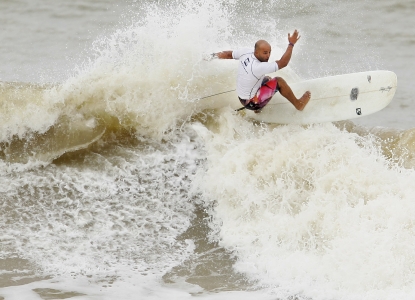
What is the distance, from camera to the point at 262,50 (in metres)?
7.58

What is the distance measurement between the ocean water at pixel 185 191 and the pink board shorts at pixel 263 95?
1.27ft

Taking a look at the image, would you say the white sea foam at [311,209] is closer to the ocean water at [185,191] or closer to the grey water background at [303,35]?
the ocean water at [185,191]

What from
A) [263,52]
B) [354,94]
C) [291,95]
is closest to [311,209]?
[291,95]

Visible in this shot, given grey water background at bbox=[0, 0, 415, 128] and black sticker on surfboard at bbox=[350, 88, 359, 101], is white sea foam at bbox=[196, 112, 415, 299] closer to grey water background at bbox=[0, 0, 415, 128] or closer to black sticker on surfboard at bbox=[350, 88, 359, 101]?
black sticker on surfboard at bbox=[350, 88, 359, 101]

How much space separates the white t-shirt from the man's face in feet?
0.21

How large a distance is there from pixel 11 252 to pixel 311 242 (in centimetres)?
329

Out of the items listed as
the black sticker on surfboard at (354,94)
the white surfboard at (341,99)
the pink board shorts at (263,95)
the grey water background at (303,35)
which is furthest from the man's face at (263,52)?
the grey water background at (303,35)

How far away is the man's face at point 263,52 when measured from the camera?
757cm

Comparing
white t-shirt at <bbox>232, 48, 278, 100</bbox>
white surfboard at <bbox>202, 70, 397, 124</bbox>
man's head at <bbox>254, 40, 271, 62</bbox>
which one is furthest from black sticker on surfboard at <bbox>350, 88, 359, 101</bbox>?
man's head at <bbox>254, 40, 271, 62</bbox>

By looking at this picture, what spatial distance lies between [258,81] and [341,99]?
1.28 metres

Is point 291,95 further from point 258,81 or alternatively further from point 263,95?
point 258,81

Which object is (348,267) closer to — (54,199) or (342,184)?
(342,184)

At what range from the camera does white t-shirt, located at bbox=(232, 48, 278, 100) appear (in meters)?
7.65

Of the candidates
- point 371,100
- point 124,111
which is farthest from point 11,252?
point 371,100
